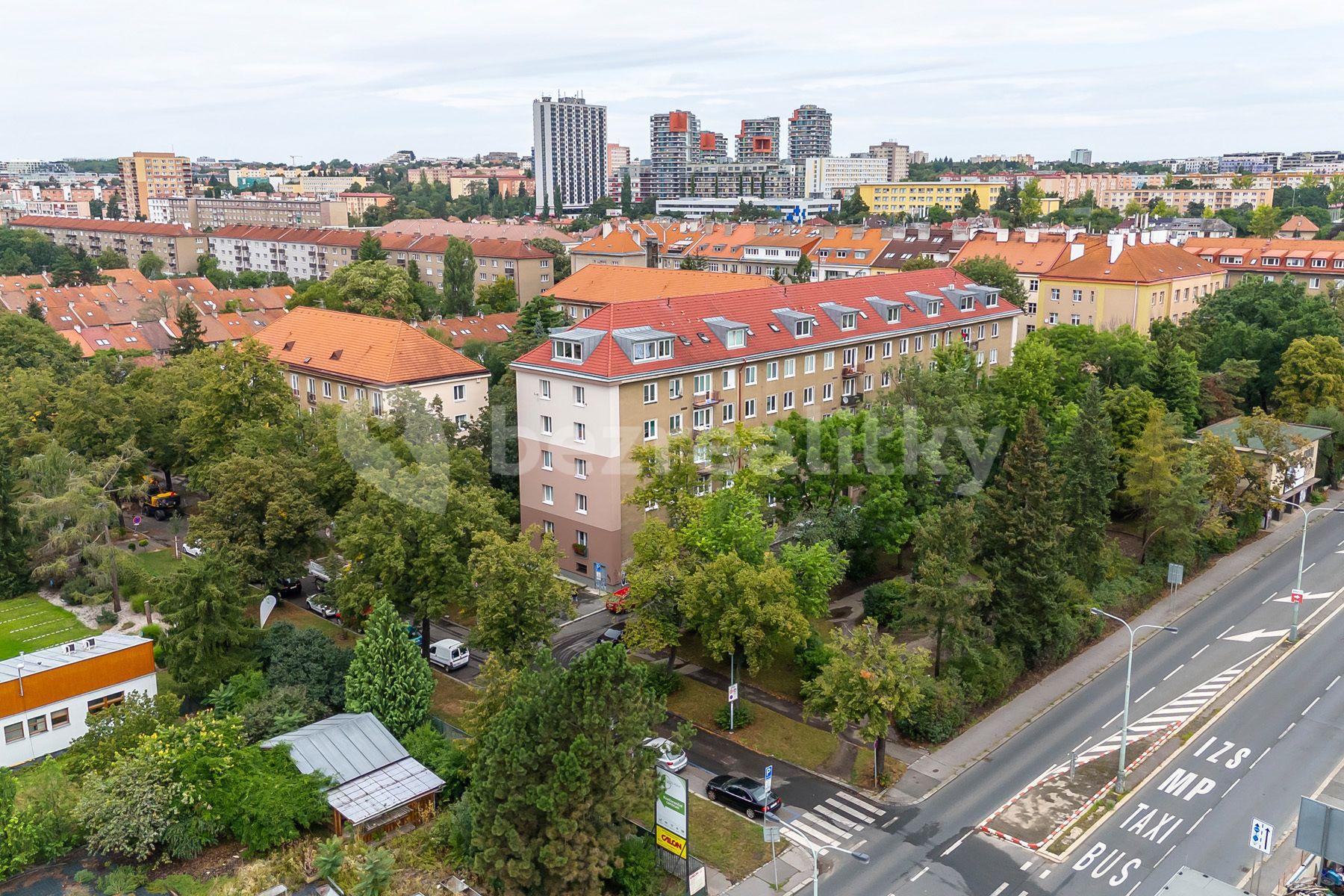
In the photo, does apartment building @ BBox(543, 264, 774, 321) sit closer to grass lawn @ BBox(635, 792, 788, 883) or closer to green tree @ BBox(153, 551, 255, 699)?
green tree @ BBox(153, 551, 255, 699)


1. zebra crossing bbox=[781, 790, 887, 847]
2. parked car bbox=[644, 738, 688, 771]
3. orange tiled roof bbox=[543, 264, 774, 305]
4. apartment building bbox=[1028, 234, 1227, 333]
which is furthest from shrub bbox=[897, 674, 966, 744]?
apartment building bbox=[1028, 234, 1227, 333]

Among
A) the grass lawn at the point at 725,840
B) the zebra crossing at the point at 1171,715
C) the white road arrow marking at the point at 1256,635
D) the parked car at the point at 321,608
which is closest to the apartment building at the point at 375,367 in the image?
the parked car at the point at 321,608

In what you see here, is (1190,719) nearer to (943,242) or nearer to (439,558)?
(439,558)

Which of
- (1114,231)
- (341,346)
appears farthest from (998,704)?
(1114,231)

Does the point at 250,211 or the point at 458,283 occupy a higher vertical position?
the point at 250,211

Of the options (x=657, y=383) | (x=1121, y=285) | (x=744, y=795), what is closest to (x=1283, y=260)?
(x=1121, y=285)

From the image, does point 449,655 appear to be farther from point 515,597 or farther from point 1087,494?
point 1087,494
